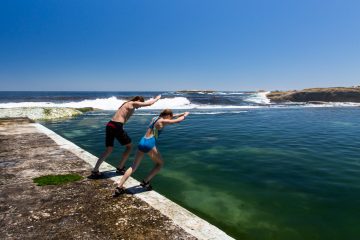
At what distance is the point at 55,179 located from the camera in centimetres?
655

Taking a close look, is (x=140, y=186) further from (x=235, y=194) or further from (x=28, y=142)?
(x=28, y=142)

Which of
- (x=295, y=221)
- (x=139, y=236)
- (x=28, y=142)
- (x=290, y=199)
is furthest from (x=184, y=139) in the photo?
(x=139, y=236)

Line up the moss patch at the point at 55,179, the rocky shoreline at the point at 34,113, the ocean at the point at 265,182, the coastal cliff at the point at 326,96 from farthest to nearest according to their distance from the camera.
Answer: the coastal cliff at the point at 326,96
the rocky shoreline at the point at 34,113
the moss patch at the point at 55,179
the ocean at the point at 265,182

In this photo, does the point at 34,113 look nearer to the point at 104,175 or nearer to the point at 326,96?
the point at 104,175

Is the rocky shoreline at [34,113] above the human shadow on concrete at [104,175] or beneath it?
beneath

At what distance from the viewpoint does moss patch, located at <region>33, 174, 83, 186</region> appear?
6375 mm

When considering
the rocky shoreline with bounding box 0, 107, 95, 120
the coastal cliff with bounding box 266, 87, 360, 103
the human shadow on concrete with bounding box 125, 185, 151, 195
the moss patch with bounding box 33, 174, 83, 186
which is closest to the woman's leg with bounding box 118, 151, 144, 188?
the human shadow on concrete with bounding box 125, 185, 151, 195

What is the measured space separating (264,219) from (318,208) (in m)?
1.41

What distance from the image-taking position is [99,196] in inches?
224

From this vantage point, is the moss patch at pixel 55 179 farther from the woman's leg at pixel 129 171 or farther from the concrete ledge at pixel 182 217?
the woman's leg at pixel 129 171

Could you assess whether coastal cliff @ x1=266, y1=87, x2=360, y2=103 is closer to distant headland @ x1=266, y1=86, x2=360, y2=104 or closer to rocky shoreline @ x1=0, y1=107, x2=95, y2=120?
distant headland @ x1=266, y1=86, x2=360, y2=104

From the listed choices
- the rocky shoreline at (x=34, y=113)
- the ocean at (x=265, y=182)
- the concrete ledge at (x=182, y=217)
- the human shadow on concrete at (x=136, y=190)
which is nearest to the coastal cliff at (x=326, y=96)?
the rocky shoreline at (x=34, y=113)

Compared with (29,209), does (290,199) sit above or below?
below

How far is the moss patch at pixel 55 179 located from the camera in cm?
637
